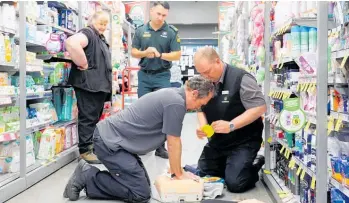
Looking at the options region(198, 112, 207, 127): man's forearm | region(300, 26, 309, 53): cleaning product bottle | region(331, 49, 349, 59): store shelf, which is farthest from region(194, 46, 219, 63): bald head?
region(331, 49, 349, 59): store shelf

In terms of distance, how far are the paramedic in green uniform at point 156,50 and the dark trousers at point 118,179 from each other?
1851 mm

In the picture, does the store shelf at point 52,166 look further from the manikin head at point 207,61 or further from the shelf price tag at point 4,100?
the manikin head at point 207,61

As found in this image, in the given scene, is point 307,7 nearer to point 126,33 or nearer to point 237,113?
point 237,113

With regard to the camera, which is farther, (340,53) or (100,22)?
(100,22)

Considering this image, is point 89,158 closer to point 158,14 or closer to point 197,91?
point 158,14

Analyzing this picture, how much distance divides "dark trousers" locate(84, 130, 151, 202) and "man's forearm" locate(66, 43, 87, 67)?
1336 millimetres

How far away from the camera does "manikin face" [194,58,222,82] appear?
3.52 metres

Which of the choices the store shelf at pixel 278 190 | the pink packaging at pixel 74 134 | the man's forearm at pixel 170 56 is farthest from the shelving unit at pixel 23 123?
the store shelf at pixel 278 190

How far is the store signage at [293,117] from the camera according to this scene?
2.41 m

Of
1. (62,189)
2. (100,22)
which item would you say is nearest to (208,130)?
(62,189)

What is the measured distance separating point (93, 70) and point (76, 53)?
1.20 ft

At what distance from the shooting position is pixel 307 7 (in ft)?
9.02

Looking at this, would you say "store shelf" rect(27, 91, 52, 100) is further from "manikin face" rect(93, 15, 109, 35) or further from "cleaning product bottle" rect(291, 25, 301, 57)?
"cleaning product bottle" rect(291, 25, 301, 57)

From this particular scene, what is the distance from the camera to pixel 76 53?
4398mm
